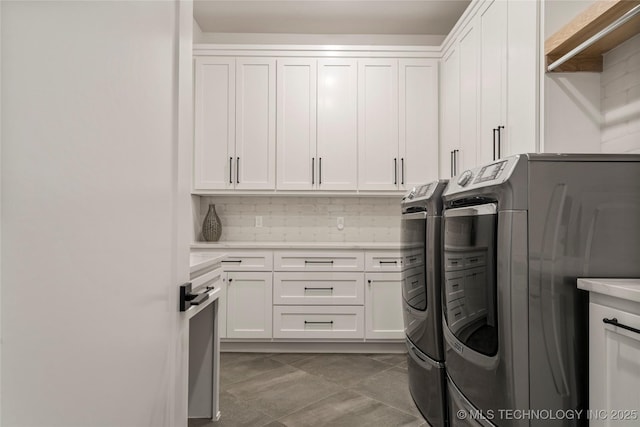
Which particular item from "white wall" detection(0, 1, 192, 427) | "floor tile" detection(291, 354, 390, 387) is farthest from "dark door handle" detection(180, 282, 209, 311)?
"floor tile" detection(291, 354, 390, 387)

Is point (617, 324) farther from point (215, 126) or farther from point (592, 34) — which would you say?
point (215, 126)

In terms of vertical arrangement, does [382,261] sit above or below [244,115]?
below

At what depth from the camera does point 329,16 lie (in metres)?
3.92

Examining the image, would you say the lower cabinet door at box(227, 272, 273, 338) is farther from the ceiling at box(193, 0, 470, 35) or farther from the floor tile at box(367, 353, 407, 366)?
the ceiling at box(193, 0, 470, 35)

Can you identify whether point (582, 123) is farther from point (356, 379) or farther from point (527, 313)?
point (356, 379)

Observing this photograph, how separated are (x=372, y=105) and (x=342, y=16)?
910 mm

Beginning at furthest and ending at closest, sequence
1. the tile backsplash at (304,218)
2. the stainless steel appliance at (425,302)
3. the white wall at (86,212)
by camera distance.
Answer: the tile backsplash at (304,218), the stainless steel appliance at (425,302), the white wall at (86,212)

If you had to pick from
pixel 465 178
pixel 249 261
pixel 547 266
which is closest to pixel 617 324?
pixel 547 266

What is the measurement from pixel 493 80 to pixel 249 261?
2349 millimetres

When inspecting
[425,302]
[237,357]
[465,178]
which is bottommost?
[237,357]

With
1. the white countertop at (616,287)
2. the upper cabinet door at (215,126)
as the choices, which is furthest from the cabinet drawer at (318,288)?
the white countertop at (616,287)

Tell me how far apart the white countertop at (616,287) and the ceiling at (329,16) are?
3133 millimetres

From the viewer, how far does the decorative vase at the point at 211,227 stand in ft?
13.0

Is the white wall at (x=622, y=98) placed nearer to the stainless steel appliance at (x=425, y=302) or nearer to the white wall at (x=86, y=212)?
the stainless steel appliance at (x=425, y=302)
